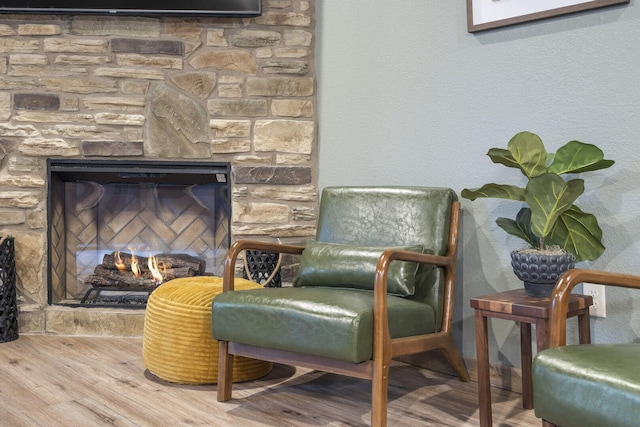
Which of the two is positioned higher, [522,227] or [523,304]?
[522,227]

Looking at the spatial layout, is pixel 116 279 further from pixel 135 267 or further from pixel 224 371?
pixel 224 371

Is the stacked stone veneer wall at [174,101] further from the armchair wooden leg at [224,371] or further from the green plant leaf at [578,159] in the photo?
the green plant leaf at [578,159]

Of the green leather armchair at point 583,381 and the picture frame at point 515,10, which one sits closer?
the green leather armchair at point 583,381

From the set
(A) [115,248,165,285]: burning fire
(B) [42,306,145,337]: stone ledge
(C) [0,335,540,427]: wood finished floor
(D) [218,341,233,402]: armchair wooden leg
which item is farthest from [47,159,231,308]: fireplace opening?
(D) [218,341,233,402]: armchair wooden leg

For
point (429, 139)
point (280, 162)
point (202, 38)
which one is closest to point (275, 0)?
point (202, 38)

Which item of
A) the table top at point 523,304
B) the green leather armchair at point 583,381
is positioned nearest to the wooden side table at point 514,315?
the table top at point 523,304

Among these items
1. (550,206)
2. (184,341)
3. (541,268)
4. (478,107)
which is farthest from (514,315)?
(184,341)

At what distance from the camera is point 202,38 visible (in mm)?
3242

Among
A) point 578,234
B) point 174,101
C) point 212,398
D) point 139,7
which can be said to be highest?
point 139,7

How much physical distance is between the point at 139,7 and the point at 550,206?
223cm

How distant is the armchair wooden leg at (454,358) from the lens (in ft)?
7.85

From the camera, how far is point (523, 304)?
195 centimetres

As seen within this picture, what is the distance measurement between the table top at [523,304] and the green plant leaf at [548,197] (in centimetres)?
21

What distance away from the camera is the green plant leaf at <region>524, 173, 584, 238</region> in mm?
1966
